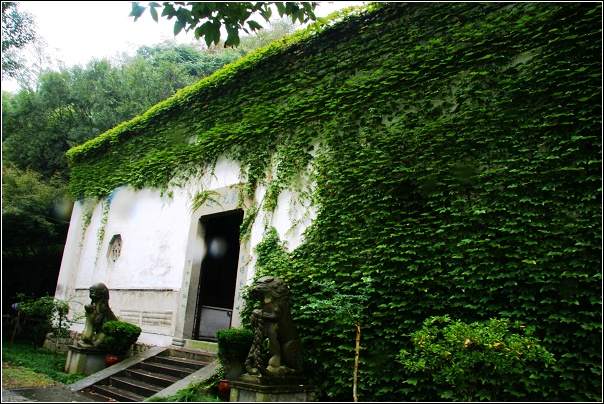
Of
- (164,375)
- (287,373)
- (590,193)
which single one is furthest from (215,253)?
(590,193)

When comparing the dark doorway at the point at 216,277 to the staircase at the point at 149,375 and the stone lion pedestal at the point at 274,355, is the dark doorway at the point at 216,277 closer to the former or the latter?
the staircase at the point at 149,375

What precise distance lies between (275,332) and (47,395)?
3.42 metres

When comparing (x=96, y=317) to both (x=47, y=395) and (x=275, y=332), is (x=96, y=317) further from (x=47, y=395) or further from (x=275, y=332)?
(x=275, y=332)

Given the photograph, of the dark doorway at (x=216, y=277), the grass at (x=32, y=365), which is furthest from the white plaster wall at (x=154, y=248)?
the grass at (x=32, y=365)

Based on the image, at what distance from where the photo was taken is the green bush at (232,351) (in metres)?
5.57

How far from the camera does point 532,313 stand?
4285mm

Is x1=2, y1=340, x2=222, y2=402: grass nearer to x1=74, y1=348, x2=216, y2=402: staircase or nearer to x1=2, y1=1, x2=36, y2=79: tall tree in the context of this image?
x1=74, y1=348, x2=216, y2=402: staircase

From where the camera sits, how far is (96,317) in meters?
8.05

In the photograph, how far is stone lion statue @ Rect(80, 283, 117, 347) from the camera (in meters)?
7.88

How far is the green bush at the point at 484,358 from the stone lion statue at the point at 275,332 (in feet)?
4.30

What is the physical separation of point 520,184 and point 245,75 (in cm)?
548

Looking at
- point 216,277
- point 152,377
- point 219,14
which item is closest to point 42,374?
point 152,377

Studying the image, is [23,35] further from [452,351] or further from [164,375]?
[452,351]

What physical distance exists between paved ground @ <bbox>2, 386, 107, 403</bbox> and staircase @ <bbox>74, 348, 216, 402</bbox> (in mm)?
229
